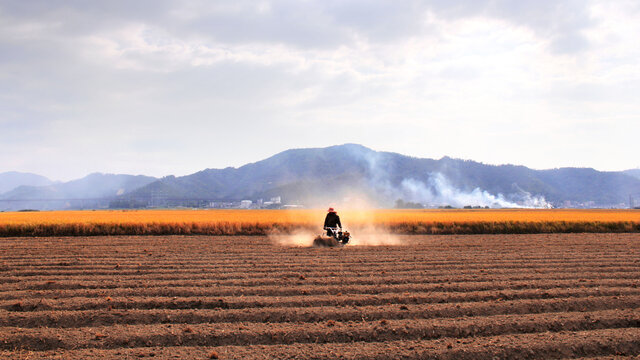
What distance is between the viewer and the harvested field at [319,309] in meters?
7.14

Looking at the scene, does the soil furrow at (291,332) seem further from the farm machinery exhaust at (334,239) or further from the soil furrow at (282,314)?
the farm machinery exhaust at (334,239)

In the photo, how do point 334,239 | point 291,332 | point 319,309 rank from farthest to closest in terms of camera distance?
point 334,239
point 319,309
point 291,332

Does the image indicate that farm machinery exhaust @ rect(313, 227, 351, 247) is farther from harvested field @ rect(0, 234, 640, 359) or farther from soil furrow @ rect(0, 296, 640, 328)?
soil furrow @ rect(0, 296, 640, 328)

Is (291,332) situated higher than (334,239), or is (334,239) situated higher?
(334,239)

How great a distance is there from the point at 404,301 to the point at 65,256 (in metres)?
14.1

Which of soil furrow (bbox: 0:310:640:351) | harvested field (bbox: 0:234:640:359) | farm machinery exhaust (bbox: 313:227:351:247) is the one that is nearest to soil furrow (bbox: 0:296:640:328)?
harvested field (bbox: 0:234:640:359)

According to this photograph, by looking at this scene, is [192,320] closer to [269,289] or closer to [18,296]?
[269,289]

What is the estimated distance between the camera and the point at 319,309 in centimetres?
917

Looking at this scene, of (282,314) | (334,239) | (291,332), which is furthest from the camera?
(334,239)

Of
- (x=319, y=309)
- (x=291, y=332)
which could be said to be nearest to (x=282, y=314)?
(x=319, y=309)

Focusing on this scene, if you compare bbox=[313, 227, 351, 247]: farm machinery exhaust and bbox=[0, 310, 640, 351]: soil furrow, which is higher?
bbox=[313, 227, 351, 247]: farm machinery exhaust

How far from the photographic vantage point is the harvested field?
23.4 feet

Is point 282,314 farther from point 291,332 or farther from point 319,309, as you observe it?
point 291,332

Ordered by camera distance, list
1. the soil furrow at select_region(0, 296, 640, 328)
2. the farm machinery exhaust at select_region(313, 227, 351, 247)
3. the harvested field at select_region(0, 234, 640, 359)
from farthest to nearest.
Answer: the farm machinery exhaust at select_region(313, 227, 351, 247) < the soil furrow at select_region(0, 296, 640, 328) < the harvested field at select_region(0, 234, 640, 359)
